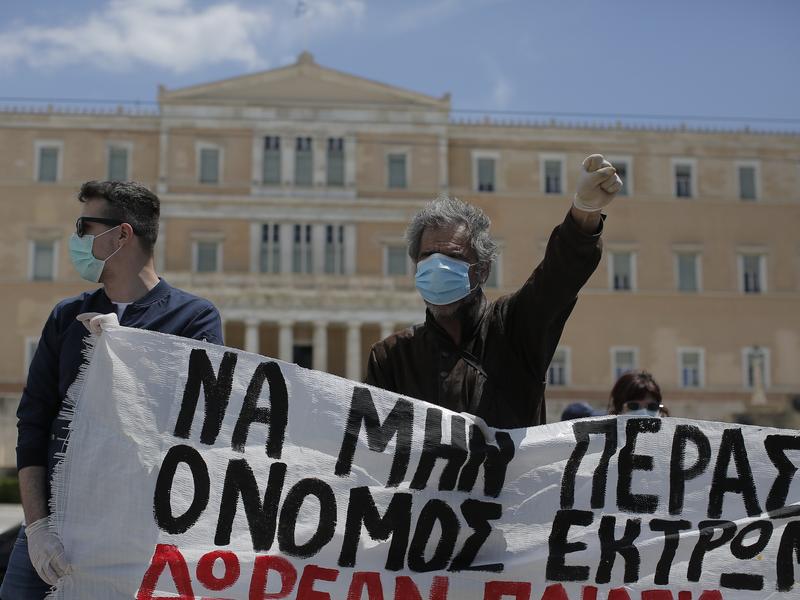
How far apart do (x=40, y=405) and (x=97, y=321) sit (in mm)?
426

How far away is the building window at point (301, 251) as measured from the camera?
128 feet

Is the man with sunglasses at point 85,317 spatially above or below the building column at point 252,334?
below

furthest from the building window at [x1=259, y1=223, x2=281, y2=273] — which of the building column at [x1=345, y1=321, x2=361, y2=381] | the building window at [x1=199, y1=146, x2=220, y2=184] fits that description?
the building column at [x1=345, y1=321, x2=361, y2=381]

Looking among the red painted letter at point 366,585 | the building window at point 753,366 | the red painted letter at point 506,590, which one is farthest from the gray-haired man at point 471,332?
the building window at point 753,366

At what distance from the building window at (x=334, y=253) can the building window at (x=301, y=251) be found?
2.33 feet

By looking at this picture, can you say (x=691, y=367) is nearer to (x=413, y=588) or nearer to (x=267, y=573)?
(x=413, y=588)

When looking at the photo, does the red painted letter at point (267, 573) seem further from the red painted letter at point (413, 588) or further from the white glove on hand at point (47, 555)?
the white glove on hand at point (47, 555)

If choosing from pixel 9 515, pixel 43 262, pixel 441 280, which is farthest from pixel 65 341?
pixel 43 262

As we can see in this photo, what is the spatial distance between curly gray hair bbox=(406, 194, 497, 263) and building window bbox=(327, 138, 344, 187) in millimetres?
36929

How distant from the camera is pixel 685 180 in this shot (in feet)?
139

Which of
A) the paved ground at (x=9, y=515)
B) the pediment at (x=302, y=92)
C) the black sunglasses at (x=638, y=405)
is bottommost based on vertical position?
the paved ground at (x=9, y=515)

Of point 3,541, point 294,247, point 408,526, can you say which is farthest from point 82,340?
point 294,247

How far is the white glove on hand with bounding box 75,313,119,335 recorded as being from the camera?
3449 mm

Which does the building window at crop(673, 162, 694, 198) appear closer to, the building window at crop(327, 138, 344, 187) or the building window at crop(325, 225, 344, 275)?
the building window at crop(327, 138, 344, 187)
